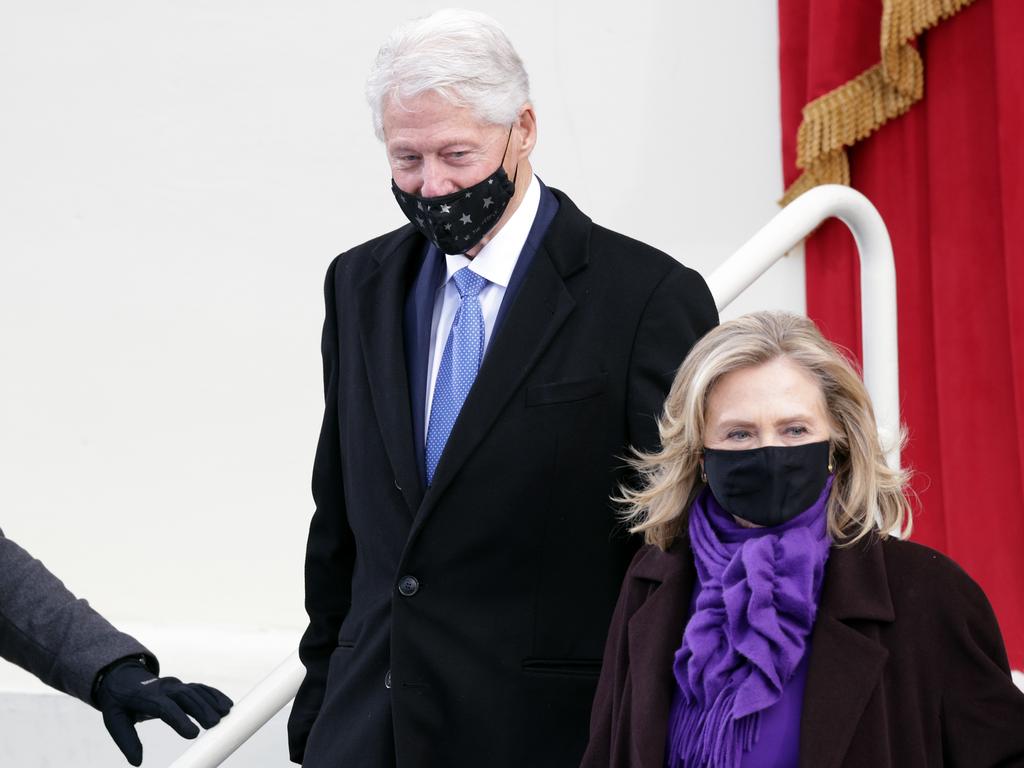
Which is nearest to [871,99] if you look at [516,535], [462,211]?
[462,211]

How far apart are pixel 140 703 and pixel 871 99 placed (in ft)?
5.88

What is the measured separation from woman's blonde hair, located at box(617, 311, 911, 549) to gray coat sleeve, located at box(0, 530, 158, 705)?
0.72 meters

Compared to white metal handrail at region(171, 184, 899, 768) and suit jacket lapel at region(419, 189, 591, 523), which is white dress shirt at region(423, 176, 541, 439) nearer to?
suit jacket lapel at region(419, 189, 591, 523)

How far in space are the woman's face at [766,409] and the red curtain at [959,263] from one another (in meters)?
1.24

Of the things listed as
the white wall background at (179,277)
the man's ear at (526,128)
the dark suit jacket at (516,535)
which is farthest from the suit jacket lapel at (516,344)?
the white wall background at (179,277)

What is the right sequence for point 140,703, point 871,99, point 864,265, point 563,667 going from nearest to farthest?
point 563,667
point 140,703
point 864,265
point 871,99

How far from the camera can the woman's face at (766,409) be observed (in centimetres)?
155

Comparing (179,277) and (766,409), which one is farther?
(179,277)

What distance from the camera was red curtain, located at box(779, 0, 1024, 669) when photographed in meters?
2.71

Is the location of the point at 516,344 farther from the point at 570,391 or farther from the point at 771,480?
the point at 771,480

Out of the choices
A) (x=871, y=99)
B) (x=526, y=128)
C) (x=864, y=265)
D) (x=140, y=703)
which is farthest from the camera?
(x=871, y=99)

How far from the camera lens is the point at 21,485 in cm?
355

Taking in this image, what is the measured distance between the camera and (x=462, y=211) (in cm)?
170

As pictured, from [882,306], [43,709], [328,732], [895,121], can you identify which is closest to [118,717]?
[328,732]
